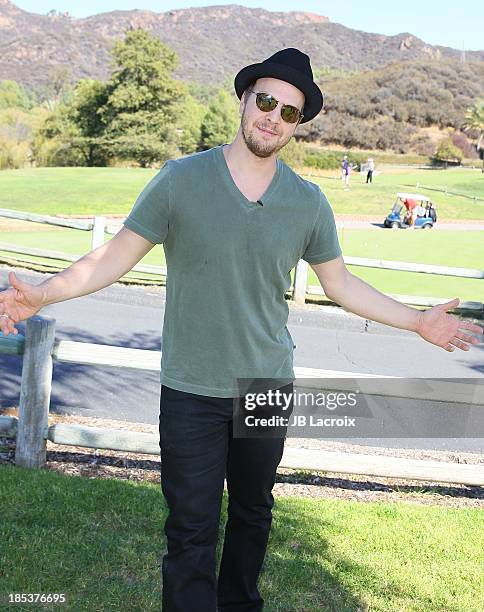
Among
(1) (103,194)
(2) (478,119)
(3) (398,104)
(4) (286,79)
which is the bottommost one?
(1) (103,194)

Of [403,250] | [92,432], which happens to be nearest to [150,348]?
[92,432]

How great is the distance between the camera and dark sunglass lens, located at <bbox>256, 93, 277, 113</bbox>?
285cm

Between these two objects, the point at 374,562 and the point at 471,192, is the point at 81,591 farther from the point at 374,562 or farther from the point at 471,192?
the point at 471,192

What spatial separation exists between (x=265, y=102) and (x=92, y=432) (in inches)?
118

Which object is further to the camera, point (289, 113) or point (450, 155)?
point (450, 155)

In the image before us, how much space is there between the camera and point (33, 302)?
9.39 feet

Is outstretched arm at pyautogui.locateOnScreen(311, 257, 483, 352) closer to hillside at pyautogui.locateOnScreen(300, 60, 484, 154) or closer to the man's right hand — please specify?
the man's right hand

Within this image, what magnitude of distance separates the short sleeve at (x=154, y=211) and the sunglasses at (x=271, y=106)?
0.40m

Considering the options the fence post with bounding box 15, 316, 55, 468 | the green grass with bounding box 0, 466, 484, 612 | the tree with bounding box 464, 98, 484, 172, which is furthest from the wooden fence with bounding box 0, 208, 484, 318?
the tree with bounding box 464, 98, 484, 172

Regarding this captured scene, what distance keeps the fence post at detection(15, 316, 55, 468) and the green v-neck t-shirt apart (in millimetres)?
2265

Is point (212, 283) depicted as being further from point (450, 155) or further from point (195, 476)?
point (450, 155)

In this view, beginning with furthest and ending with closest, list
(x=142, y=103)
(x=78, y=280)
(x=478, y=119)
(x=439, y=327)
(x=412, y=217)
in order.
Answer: (x=478, y=119) → (x=142, y=103) → (x=412, y=217) → (x=439, y=327) → (x=78, y=280)

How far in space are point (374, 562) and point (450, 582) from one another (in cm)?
38

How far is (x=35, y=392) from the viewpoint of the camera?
5.11 metres
